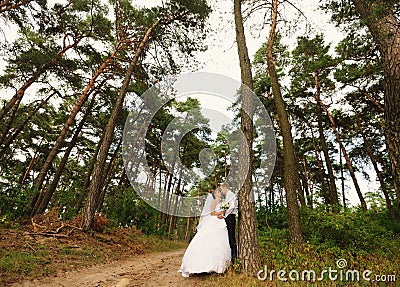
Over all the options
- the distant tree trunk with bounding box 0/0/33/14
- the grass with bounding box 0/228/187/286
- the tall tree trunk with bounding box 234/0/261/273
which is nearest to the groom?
the tall tree trunk with bounding box 234/0/261/273

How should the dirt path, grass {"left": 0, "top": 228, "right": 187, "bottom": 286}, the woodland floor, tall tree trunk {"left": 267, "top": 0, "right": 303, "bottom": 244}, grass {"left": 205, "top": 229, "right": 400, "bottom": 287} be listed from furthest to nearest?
1. tall tree trunk {"left": 267, "top": 0, "right": 303, "bottom": 244}
2. grass {"left": 0, "top": 228, "right": 187, "bottom": 286}
3. the woodland floor
4. the dirt path
5. grass {"left": 205, "top": 229, "right": 400, "bottom": 287}

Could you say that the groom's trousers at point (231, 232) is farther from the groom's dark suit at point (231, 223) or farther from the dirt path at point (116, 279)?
the dirt path at point (116, 279)

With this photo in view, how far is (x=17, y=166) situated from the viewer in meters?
19.7

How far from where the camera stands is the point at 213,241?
16.9 feet

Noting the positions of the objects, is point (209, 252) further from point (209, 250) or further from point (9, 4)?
point (9, 4)

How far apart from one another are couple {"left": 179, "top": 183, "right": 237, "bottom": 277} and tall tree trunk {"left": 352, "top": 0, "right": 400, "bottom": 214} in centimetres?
306

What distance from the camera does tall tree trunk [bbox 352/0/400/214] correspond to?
3.58m

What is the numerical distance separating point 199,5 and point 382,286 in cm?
1005

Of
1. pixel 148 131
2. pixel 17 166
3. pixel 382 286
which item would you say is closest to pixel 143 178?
pixel 148 131

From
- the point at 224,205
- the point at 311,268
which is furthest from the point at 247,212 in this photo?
the point at 311,268

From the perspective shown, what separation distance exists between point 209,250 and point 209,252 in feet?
0.12

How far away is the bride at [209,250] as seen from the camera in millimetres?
4918

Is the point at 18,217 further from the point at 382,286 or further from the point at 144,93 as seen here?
the point at 382,286

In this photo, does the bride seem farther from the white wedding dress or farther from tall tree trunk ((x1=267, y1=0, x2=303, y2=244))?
tall tree trunk ((x1=267, y1=0, x2=303, y2=244))
